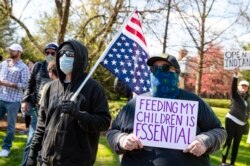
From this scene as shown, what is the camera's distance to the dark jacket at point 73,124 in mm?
3438

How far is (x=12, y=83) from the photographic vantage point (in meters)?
7.23

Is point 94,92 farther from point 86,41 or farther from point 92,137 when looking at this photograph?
point 86,41

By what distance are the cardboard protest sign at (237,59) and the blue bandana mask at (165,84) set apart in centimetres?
471

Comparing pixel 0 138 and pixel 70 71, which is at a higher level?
pixel 70 71

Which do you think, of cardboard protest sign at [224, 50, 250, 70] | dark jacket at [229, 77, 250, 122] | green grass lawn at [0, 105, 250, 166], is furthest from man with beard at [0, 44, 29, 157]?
dark jacket at [229, 77, 250, 122]

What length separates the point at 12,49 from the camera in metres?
7.09

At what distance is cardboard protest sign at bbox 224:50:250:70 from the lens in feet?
23.8

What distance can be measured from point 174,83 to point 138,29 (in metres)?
2.22

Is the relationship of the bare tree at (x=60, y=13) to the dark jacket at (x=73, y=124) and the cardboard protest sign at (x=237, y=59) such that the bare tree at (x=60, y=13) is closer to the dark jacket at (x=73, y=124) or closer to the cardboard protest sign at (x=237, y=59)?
the cardboard protest sign at (x=237, y=59)

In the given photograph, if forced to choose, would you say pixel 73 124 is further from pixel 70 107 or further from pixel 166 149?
pixel 166 149

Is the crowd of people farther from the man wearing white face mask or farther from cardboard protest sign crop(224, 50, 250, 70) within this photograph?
cardboard protest sign crop(224, 50, 250, 70)

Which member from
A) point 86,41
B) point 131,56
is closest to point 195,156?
point 131,56

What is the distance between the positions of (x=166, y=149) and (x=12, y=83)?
502 cm

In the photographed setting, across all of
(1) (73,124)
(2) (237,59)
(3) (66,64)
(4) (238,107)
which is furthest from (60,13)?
(1) (73,124)
